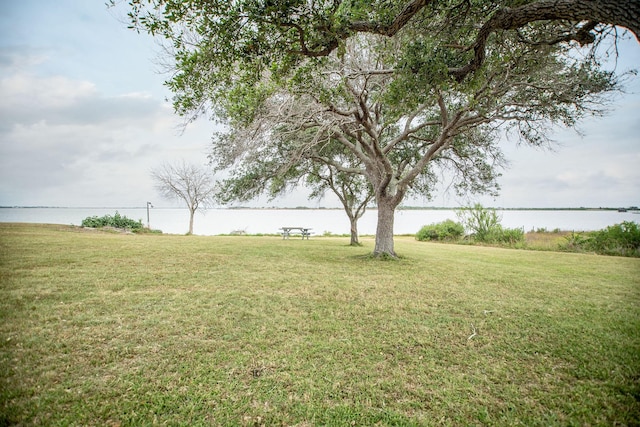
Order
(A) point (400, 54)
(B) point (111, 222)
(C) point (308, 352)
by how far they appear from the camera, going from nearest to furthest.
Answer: (C) point (308, 352)
(A) point (400, 54)
(B) point (111, 222)

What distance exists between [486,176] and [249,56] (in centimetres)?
1025

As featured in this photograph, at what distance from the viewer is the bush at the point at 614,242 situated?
40.9 feet

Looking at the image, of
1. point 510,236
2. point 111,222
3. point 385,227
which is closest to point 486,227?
point 510,236

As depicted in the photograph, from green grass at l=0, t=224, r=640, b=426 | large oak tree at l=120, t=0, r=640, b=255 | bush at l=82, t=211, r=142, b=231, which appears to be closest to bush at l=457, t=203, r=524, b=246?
large oak tree at l=120, t=0, r=640, b=255

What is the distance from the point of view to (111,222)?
2053cm

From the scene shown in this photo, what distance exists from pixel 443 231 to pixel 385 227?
549 inches

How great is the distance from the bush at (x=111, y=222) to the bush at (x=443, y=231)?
21886mm

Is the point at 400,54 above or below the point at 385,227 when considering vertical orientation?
above

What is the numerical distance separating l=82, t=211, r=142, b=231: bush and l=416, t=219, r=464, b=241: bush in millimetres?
21886

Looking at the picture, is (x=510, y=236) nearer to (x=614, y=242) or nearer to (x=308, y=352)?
(x=614, y=242)

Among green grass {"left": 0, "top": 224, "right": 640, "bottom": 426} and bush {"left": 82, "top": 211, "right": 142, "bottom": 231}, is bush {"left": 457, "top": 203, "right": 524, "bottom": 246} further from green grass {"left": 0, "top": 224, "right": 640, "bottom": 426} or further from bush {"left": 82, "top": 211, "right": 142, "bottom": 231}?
bush {"left": 82, "top": 211, "right": 142, "bottom": 231}

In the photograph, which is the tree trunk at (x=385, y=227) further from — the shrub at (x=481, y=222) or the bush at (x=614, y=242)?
→ the shrub at (x=481, y=222)

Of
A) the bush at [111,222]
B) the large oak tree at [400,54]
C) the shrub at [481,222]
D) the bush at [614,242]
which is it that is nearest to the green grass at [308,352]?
the large oak tree at [400,54]

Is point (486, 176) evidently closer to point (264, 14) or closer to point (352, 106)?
point (352, 106)
